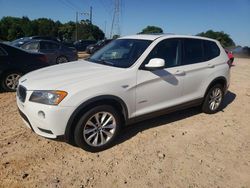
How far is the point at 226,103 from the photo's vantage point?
272 inches

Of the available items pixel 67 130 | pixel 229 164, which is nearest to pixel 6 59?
pixel 67 130

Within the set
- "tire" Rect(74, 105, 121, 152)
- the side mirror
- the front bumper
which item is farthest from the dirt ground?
the side mirror

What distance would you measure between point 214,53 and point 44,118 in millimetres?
3914

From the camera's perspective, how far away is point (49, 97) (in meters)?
3.49

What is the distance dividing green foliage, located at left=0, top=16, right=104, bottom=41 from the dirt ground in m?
70.1

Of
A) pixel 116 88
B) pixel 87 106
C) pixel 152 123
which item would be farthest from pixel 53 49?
pixel 87 106

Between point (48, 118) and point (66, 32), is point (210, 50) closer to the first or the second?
point (48, 118)

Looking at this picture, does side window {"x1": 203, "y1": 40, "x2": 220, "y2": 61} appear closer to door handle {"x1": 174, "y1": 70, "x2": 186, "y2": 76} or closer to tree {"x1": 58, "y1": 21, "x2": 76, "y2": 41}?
door handle {"x1": 174, "y1": 70, "x2": 186, "y2": 76}

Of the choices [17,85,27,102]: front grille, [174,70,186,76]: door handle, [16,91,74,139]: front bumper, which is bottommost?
[16,91,74,139]: front bumper

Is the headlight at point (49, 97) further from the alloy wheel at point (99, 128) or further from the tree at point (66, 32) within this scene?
the tree at point (66, 32)

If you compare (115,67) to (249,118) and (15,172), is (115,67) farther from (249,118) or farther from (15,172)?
(249,118)

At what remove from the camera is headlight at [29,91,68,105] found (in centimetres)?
344

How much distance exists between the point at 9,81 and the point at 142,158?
4828mm

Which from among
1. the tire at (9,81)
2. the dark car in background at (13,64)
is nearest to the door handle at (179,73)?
the dark car in background at (13,64)
